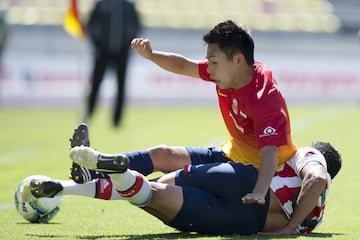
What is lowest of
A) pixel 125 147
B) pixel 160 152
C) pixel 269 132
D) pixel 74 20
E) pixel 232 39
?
pixel 125 147

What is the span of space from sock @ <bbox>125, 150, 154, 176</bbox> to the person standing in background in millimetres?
12541

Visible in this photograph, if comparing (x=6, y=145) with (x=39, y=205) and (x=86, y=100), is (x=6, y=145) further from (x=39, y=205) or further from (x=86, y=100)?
(x=39, y=205)

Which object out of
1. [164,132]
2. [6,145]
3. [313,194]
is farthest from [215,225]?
[164,132]

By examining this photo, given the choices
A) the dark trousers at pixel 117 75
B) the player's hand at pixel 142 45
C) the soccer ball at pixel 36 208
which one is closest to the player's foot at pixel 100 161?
the soccer ball at pixel 36 208

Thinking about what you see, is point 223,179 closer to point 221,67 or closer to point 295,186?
point 295,186

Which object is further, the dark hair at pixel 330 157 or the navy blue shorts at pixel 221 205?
the dark hair at pixel 330 157

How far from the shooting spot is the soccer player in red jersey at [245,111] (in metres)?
6.12

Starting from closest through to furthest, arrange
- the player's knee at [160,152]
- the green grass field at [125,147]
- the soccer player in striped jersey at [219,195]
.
Result: the soccer player in striped jersey at [219,195]
the green grass field at [125,147]
the player's knee at [160,152]

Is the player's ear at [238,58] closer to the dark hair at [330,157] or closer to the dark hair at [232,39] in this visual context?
the dark hair at [232,39]

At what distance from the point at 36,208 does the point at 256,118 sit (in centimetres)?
190

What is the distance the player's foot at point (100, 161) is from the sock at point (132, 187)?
0.37 ft

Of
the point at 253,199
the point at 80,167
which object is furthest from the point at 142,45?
the point at 253,199

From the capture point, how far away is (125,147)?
14898 millimetres

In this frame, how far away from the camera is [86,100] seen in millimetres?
20281
